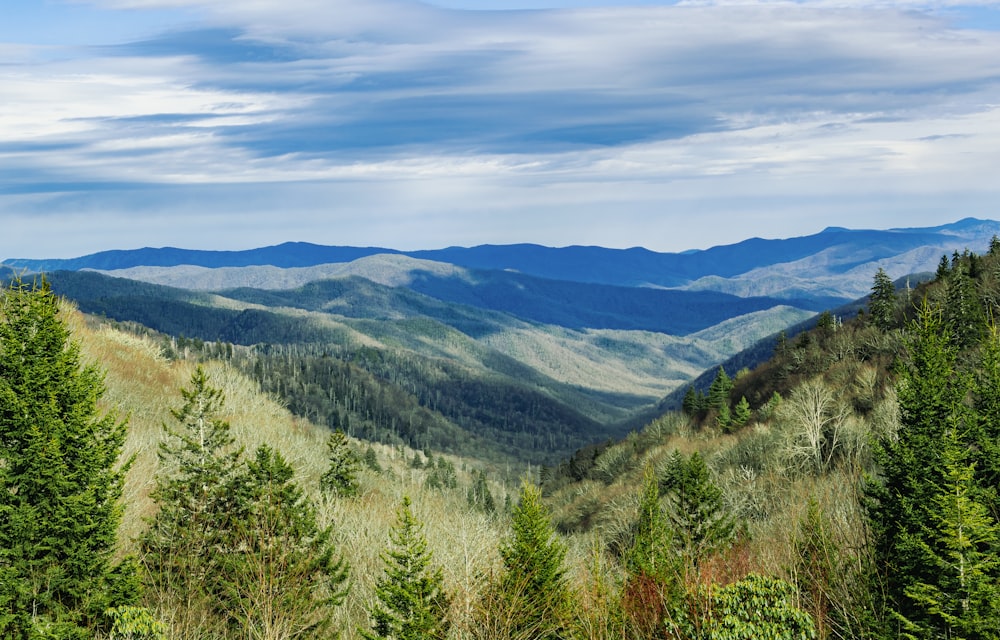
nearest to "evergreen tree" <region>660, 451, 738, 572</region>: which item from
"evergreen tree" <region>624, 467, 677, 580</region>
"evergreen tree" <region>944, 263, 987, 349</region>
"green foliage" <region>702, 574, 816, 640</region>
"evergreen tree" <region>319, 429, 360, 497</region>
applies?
"evergreen tree" <region>624, 467, 677, 580</region>

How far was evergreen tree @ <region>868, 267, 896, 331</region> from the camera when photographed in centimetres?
9669

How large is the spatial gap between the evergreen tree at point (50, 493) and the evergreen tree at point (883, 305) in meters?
92.1

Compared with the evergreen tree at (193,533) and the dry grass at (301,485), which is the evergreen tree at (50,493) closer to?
the dry grass at (301,485)

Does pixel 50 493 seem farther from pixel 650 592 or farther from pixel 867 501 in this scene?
pixel 867 501

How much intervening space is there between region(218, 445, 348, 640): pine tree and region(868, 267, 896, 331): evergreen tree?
83.9 metres

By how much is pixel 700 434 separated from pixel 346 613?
239 feet

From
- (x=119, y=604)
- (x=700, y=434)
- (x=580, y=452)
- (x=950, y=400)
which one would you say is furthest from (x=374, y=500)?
(x=580, y=452)

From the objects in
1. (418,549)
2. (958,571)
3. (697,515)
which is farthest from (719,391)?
(958,571)

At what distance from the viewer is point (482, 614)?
27.8 m

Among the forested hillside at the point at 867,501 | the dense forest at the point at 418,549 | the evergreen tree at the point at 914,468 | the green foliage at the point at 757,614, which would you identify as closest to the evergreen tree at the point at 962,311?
the forested hillside at the point at 867,501

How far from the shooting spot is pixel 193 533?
28438 millimetres

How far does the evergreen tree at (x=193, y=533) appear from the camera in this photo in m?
27.2

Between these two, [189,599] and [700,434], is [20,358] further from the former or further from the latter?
[700,434]

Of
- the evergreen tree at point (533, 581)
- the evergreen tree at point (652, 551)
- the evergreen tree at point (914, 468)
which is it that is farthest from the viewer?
the evergreen tree at point (533, 581)
